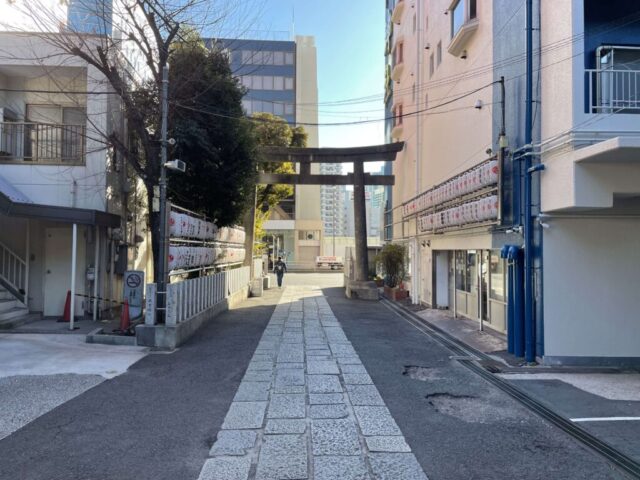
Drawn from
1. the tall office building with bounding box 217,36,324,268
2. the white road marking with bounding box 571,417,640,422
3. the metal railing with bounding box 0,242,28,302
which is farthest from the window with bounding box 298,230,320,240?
the white road marking with bounding box 571,417,640,422

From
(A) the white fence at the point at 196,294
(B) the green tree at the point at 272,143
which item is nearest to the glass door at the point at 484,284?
(A) the white fence at the point at 196,294

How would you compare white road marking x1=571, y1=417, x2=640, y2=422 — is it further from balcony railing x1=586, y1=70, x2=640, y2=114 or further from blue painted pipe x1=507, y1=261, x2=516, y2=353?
balcony railing x1=586, y1=70, x2=640, y2=114

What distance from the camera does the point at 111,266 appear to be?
40.7ft

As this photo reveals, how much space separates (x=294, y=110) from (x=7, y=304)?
132ft

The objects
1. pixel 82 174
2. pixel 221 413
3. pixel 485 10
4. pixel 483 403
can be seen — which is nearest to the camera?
pixel 221 413

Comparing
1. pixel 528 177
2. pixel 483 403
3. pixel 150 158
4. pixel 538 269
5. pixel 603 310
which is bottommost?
pixel 483 403

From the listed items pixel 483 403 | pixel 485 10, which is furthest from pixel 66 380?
pixel 485 10

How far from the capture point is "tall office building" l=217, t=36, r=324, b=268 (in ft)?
157

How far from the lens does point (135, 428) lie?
5.05 m

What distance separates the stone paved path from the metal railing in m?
6.80

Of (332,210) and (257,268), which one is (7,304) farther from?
(332,210)

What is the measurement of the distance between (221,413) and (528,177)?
6.45m

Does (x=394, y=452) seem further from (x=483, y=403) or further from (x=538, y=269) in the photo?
(x=538, y=269)

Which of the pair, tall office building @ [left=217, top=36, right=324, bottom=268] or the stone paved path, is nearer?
the stone paved path
